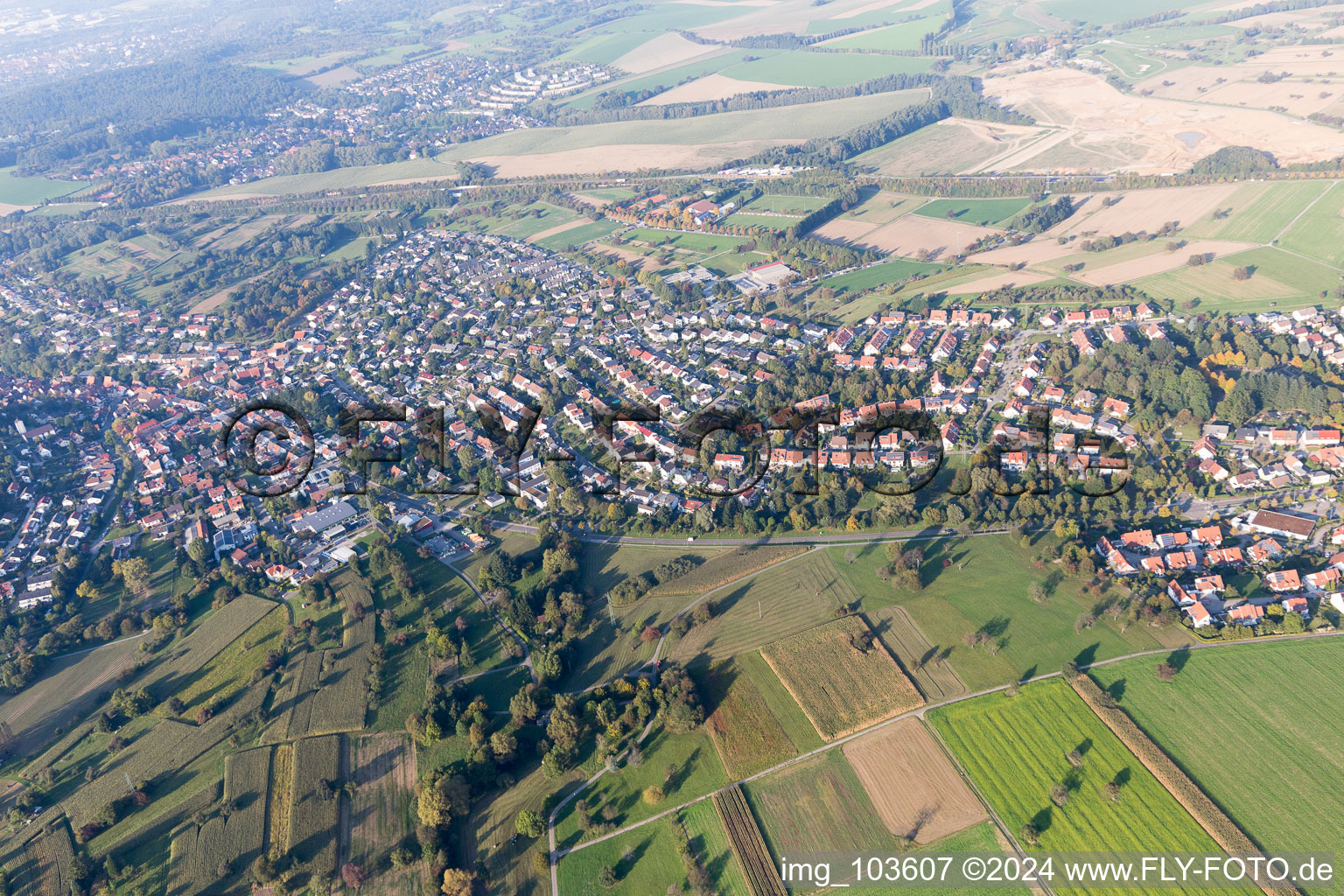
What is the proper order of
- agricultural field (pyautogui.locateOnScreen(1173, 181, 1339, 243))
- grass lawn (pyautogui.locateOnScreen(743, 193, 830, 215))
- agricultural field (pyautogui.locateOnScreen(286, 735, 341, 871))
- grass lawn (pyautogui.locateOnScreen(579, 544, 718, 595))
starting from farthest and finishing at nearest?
grass lawn (pyautogui.locateOnScreen(743, 193, 830, 215)) < agricultural field (pyautogui.locateOnScreen(1173, 181, 1339, 243)) < grass lawn (pyautogui.locateOnScreen(579, 544, 718, 595)) < agricultural field (pyautogui.locateOnScreen(286, 735, 341, 871))

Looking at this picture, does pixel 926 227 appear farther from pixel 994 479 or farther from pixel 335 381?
pixel 335 381

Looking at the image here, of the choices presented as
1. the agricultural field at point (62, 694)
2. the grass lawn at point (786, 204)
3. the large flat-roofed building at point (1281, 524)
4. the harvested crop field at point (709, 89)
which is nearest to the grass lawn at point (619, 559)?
the agricultural field at point (62, 694)

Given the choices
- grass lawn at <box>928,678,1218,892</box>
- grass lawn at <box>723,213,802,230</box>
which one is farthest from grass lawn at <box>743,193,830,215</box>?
grass lawn at <box>928,678,1218,892</box>

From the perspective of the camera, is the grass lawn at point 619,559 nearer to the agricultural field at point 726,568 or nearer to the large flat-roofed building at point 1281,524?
the agricultural field at point 726,568

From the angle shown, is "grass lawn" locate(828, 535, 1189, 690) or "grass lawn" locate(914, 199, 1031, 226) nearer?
"grass lawn" locate(828, 535, 1189, 690)

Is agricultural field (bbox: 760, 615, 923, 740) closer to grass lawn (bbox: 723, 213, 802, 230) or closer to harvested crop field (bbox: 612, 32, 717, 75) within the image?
grass lawn (bbox: 723, 213, 802, 230)

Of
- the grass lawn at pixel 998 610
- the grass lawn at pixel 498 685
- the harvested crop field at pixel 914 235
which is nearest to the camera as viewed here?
the grass lawn at pixel 998 610
